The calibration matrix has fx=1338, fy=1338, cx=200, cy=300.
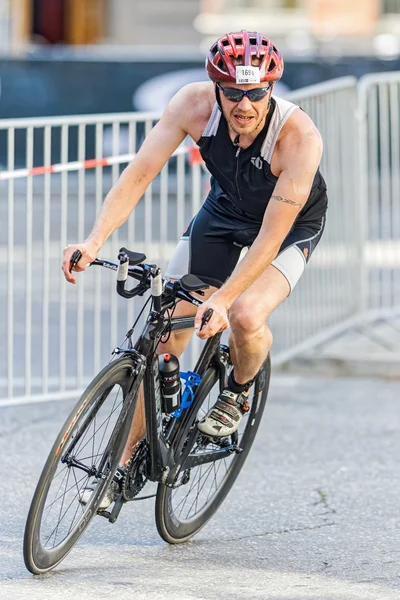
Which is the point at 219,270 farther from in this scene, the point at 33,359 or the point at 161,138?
the point at 33,359

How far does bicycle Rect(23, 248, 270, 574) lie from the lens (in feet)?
16.2

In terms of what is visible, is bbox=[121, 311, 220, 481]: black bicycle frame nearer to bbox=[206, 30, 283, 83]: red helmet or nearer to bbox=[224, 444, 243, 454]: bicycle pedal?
bbox=[224, 444, 243, 454]: bicycle pedal

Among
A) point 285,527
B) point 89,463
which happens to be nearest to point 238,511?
point 285,527

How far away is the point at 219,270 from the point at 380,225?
472 centimetres

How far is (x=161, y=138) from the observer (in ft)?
18.4

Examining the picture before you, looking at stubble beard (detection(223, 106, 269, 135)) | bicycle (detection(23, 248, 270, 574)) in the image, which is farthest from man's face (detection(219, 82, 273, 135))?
bicycle (detection(23, 248, 270, 574))

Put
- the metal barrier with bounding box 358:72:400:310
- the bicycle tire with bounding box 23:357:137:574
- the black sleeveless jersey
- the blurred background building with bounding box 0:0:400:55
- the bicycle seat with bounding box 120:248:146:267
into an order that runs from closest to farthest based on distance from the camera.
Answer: the bicycle tire with bounding box 23:357:137:574
the bicycle seat with bounding box 120:248:146:267
the black sleeveless jersey
the metal barrier with bounding box 358:72:400:310
the blurred background building with bounding box 0:0:400:55

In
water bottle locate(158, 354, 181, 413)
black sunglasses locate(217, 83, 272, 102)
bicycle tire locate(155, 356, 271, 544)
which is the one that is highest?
black sunglasses locate(217, 83, 272, 102)

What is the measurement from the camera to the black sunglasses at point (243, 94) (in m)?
5.23

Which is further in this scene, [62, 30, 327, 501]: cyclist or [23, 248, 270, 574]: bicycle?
[62, 30, 327, 501]: cyclist

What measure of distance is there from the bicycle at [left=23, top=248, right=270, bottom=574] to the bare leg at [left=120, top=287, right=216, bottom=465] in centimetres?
3

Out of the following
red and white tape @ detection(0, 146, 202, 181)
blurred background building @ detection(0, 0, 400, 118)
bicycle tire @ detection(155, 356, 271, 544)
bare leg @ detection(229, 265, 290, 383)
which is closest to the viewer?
bare leg @ detection(229, 265, 290, 383)

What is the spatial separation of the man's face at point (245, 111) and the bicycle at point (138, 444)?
67cm

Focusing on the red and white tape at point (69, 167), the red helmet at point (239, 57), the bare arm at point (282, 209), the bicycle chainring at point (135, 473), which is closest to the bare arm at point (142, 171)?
the red helmet at point (239, 57)
